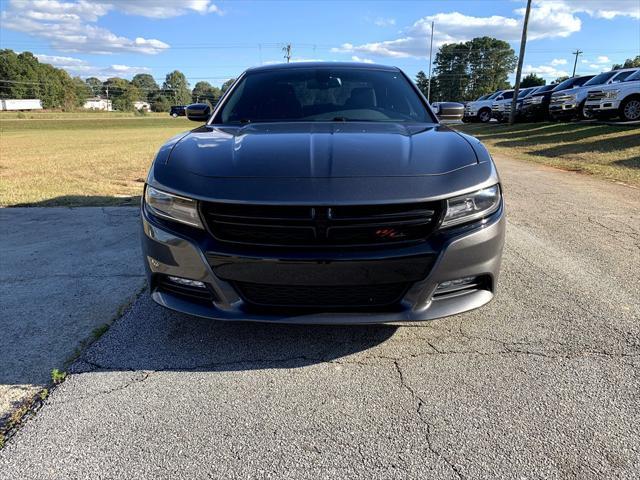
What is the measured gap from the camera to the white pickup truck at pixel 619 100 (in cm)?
1391

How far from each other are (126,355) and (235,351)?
0.58 metres

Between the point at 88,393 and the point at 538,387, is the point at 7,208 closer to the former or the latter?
the point at 88,393

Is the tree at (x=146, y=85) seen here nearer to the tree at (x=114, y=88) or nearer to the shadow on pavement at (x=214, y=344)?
the tree at (x=114, y=88)

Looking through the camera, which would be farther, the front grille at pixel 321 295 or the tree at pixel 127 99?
the tree at pixel 127 99

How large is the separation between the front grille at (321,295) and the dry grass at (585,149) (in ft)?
25.0

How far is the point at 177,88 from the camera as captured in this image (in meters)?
136

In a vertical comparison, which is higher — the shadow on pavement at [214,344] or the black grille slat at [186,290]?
the black grille slat at [186,290]

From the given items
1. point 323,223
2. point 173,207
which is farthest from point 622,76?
point 173,207

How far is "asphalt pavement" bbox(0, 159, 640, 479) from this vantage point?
1.78 metres

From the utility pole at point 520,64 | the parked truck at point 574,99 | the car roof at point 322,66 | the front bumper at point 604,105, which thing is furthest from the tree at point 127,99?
the car roof at point 322,66

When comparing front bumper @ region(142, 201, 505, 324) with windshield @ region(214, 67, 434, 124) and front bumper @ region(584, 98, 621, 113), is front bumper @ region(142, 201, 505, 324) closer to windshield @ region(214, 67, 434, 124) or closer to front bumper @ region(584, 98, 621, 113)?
windshield @ region(214, 67, 434, 124)

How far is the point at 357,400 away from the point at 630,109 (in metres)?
15.8

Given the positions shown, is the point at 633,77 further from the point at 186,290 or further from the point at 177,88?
the point at 177,88

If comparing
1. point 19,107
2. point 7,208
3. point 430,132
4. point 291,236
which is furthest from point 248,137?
point 19,107
